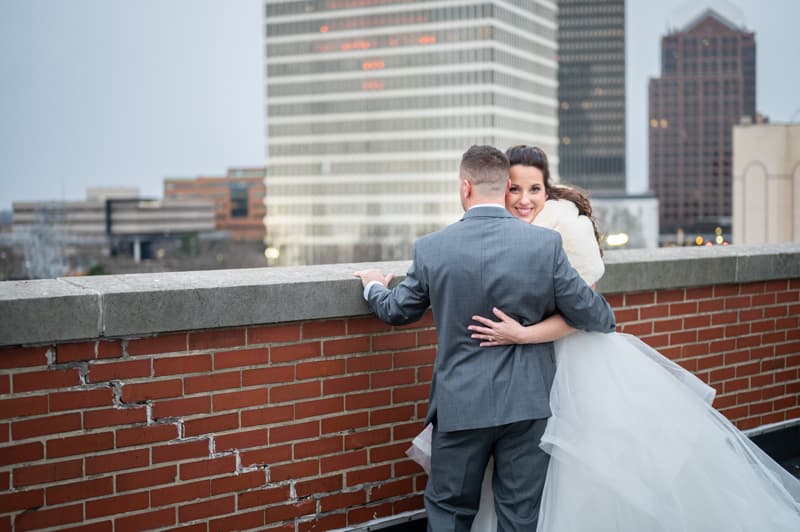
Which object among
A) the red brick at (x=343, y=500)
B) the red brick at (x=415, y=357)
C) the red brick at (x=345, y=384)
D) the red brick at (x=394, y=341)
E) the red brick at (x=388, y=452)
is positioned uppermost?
the red brick at (x=394, y=341)

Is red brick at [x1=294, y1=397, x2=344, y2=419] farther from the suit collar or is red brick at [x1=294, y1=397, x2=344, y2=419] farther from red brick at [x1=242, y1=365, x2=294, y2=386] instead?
the suit collar

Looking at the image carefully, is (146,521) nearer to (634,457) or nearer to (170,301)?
(170,301)

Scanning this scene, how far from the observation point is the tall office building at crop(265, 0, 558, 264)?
12938cm

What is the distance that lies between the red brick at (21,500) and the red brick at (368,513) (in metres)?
1.48

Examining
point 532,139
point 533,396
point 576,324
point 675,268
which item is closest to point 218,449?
point 533,396

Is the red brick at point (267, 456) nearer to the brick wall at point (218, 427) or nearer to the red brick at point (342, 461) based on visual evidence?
the brick wall at point (218, 427)

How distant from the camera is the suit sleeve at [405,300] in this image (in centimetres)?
378

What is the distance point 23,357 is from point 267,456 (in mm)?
1171

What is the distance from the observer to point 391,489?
4488 millimetres

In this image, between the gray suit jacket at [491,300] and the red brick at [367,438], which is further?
the red brick at [367,438]

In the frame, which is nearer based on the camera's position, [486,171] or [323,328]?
[486,171]

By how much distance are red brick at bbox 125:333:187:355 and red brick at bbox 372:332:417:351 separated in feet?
3.28

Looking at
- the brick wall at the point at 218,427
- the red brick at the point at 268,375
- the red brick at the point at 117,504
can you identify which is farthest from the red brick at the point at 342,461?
the red brick at the point at 117,504

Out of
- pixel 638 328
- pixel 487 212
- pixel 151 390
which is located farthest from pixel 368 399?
pixel 638 328
